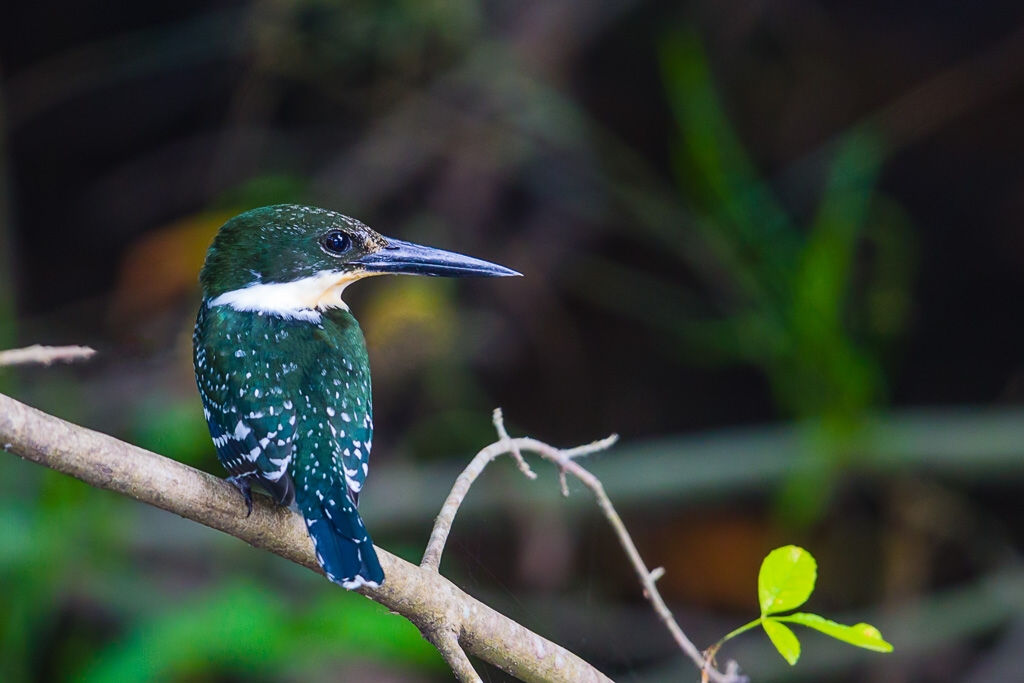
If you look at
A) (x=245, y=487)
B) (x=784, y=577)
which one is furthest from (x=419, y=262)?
(x=784, y=577)

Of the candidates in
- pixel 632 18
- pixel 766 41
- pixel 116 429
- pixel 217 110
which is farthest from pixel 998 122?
pixel 116 429

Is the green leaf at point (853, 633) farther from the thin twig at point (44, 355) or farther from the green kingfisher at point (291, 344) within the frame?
the thin twig at point (44, 355)

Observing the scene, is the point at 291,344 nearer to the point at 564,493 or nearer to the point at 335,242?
the point at 335,242

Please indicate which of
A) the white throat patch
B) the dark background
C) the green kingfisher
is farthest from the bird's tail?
the dark background

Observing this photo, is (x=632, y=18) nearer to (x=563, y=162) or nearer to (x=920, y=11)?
(x=563, y=162)

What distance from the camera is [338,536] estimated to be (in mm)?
1190

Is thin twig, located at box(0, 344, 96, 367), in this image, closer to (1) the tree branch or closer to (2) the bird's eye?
(1) the tree branch

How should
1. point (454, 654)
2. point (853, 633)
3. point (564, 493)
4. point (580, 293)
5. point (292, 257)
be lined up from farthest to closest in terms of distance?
point (580, 293) < point (292, 257) < point (564, 493) < point (454, 654) < point (853, 633)

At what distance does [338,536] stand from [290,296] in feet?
1.47

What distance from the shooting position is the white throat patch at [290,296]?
4.89ft

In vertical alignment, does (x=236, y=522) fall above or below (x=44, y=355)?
below

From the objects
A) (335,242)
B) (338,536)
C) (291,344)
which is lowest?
(338,536)

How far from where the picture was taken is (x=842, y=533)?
3.67 meters

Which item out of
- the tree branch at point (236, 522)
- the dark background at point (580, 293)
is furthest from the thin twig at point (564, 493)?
the dark background at point (580, 293)
